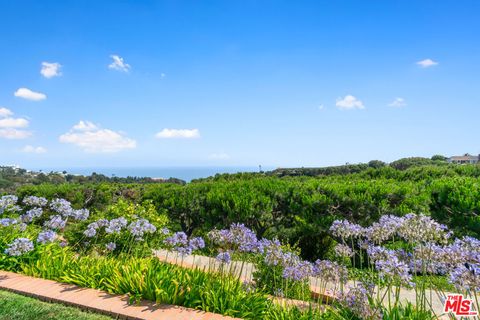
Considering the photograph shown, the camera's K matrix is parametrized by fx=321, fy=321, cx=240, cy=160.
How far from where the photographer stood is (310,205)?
713 cm

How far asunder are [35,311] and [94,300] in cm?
60

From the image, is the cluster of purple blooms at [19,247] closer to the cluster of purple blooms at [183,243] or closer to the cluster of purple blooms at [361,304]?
the cluster of purple blooms at [183,243]

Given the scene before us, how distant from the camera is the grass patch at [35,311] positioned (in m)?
3.45

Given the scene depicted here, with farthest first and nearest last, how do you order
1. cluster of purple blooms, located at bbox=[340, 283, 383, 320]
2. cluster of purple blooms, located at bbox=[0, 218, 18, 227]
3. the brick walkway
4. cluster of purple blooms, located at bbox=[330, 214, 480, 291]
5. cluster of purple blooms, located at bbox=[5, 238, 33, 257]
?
cluster of purple blooms, located at bbox=[0, 218, 18, 227] < cluster of purple blooms, located at bbox=[5, 238, 33, 257] < the brick walkway < cluster of purple blooms, located at bbox=[340, 283, 383, 320] < cluster of purple blooms, located at bbox=[330, 214, 480, 291]

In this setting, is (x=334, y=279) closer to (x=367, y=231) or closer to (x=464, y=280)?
(x=367, y=231)

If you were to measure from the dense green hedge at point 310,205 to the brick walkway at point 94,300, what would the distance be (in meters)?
3.76

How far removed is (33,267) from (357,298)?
14.7 ft

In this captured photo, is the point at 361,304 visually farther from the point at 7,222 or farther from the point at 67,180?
the point at 67,180

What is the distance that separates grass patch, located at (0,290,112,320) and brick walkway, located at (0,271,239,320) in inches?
3.2

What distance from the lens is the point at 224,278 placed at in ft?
13.1

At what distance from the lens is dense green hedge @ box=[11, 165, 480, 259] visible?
22.2ft

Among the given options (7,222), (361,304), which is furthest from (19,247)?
(361,304)

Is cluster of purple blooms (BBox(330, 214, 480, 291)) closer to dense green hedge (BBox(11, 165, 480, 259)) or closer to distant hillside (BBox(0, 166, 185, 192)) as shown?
dense green hedge (BBox(11, 165, 480, 259))

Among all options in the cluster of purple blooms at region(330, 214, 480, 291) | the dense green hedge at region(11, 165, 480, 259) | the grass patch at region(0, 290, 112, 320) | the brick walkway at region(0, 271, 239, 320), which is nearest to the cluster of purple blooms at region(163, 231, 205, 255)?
the brick walkway at region(0, 271, 239, 320)
